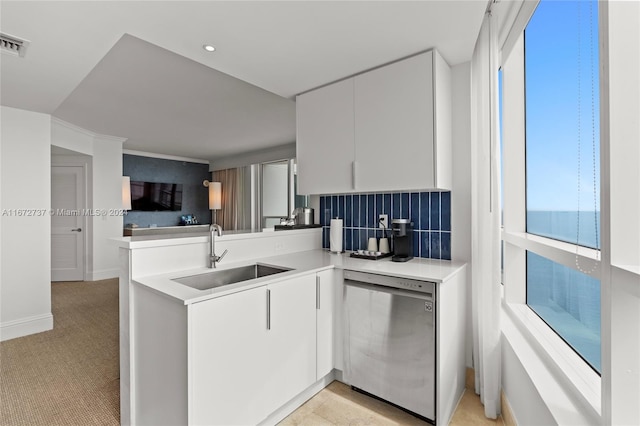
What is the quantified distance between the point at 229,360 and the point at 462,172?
194 centimetres

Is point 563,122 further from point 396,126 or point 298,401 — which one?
point 298,401

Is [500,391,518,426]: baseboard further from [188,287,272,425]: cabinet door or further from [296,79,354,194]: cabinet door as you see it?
[296,79,354,194]: cabinet door

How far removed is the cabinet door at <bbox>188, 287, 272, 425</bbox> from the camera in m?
1.35

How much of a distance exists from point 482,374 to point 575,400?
80cm

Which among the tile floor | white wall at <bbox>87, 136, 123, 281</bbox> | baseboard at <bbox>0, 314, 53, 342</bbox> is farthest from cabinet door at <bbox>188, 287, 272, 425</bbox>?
white wall at <bbox>87, 136, 123, 281</bbox>

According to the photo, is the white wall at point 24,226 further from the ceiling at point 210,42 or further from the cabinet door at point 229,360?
the cabinet door at point 229,360

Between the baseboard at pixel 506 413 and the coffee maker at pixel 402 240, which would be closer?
the baseboard at pixel 506 413

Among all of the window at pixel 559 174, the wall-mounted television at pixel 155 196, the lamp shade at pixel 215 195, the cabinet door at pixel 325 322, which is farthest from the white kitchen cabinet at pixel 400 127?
the wall-mounted television at pixel 155 196

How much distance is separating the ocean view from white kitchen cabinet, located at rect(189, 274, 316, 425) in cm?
131

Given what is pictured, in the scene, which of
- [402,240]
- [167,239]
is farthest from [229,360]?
[402,240]

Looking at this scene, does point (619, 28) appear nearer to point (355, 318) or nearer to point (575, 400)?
point (575, 400)

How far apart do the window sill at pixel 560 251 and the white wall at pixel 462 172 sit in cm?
35

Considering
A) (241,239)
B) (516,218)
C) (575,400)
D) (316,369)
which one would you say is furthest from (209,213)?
(575,400)

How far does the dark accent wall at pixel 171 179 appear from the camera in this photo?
6.58 m
